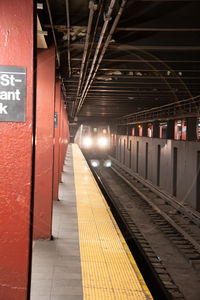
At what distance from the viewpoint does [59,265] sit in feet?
16.1

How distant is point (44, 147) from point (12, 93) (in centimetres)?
316

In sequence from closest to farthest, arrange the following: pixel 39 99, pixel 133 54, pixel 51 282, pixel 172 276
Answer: pixel 51 282 < pixel 39 99 < pixel 172 276 < pixel 133 54

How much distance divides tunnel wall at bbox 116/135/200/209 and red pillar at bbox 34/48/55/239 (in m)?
5.78

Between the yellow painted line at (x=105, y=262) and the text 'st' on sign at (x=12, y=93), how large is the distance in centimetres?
238

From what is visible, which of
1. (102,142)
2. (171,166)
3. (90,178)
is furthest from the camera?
(102,142)

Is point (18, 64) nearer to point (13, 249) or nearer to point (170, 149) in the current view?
point (13, 249)

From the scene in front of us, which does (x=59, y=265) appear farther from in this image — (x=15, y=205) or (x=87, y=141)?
(x=87, y=141)

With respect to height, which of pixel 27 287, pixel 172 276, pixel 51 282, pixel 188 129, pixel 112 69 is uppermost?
pixel 112 69

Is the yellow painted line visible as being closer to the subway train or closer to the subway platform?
the subway platform

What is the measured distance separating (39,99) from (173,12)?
9.17ft

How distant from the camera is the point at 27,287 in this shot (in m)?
3.14

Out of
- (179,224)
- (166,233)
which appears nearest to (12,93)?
(166,233)

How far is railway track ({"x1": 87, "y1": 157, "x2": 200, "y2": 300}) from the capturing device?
6195 millimetres

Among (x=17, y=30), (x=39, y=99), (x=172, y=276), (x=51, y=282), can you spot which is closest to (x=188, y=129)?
(x=172, y=276)
